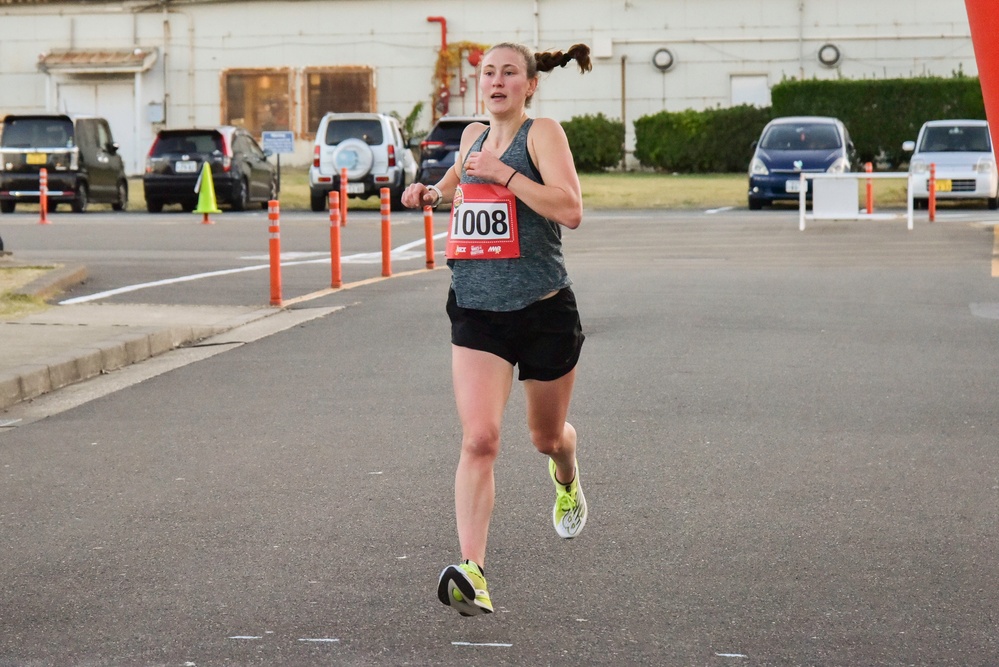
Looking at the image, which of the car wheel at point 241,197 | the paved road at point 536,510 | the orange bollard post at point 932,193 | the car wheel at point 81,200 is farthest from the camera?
the car wheel at point 81,200

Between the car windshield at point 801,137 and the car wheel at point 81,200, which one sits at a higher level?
the car windshield at point 801,137

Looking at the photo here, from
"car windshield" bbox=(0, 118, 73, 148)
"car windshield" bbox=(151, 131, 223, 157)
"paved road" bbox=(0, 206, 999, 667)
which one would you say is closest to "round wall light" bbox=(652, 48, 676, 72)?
"car windshield" bbox=(151, 131, 223, 157)

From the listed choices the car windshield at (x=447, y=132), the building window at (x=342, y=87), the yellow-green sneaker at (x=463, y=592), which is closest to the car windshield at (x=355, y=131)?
the car windshield at (x=447, y=132)

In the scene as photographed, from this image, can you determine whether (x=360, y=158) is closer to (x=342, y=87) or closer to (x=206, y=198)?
(x=206, y=198)

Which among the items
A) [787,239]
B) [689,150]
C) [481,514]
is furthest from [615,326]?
[689,150]

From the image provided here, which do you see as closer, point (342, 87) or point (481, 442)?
point (481, 442)

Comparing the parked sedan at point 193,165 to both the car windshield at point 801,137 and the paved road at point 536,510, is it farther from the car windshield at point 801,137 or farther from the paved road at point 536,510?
the paved road at point 536,510

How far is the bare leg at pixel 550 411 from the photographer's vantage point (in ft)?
17.8

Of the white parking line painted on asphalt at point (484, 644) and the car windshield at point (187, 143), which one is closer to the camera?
the white parking line painted on asphalt at point (484, 644)

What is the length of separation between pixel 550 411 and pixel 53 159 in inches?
1084

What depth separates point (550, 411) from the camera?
5480 mm

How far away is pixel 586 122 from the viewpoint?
45.7 metres

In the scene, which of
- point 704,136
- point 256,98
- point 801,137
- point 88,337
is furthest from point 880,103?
point 88,337

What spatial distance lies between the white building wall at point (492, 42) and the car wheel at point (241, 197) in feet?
52.2
